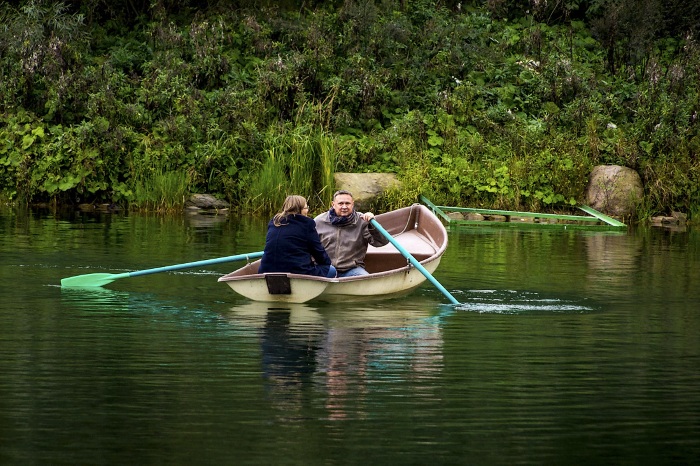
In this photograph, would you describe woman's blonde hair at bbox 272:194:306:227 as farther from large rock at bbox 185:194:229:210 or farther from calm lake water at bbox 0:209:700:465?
large rock at bbox 185:194:229:210

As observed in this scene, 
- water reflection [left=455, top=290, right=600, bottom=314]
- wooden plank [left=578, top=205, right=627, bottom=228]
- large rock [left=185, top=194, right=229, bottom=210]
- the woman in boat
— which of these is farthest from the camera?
large rock [left=185, top=194, right=229, bottom=210]

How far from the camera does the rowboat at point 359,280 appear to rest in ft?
40.6

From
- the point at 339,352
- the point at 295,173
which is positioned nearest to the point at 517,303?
the point at 339,352

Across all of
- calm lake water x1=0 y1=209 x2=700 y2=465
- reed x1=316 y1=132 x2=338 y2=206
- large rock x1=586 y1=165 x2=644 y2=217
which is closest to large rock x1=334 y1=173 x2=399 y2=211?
→ reed x1=316 y1=132 x2=338 y2=206

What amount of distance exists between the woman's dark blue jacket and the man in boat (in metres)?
0.75

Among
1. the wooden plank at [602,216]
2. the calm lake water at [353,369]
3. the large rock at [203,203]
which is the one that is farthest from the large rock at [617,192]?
the calm lake water at [353,369]

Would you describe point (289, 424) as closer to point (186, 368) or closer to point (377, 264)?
point (186, 368)

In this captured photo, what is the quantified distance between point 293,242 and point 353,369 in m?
3.23

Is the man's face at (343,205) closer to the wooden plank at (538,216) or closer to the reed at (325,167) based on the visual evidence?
the wooden plank at (538,216)

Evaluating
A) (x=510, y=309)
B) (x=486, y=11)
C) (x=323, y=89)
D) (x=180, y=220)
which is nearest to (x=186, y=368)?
(x=510, y=309)

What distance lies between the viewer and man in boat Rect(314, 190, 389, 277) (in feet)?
43.5

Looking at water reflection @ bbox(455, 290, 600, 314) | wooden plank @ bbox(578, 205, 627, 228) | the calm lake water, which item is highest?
wooden plank @ bbox(578, 205, 627, 228)

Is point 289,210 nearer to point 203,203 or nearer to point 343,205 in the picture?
point 343,205

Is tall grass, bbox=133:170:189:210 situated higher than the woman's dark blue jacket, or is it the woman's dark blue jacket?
tall grass, bbox=133:170:189:210
